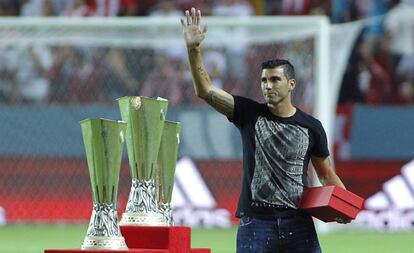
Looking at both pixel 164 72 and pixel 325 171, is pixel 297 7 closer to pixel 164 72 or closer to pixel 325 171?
pixel 164 72

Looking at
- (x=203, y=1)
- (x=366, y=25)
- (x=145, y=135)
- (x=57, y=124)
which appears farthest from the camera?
(x=203, y=1)

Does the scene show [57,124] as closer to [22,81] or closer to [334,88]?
[22,81]

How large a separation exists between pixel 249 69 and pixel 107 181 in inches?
395

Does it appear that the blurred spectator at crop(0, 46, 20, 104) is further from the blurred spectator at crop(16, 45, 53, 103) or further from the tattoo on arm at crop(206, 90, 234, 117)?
the tattoo on arm at crop(206, 90, 234, 117)

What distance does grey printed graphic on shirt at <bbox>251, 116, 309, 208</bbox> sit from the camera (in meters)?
7.78

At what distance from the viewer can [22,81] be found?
17.8m

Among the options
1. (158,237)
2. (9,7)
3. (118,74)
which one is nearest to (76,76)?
(118,74)

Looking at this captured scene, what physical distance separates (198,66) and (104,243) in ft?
3.57

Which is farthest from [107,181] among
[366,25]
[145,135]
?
[366,25]

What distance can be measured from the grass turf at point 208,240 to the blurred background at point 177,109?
509mm

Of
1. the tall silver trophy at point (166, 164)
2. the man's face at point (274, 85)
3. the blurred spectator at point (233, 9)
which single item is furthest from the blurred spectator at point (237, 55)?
the man's face at point (274, 85)

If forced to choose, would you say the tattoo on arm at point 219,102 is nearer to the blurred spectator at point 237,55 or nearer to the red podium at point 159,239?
the red podium at point 159,239

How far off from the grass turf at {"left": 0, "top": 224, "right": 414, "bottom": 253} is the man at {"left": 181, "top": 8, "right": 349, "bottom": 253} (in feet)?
17.3

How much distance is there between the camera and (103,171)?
7.75 metres
